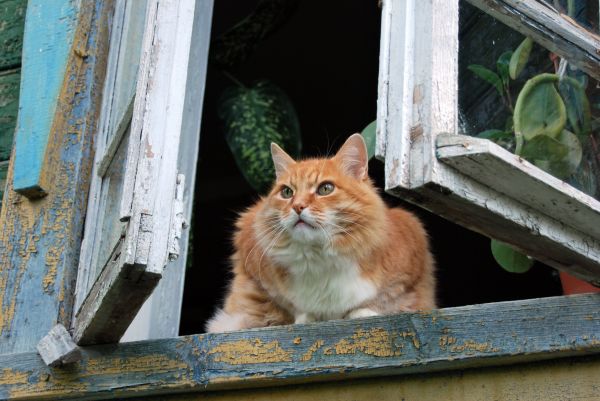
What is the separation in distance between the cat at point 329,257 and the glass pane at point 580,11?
2.70ft

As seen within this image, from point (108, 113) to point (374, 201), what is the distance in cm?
75

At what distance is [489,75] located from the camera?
155 cm

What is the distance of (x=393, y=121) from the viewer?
144 centimetres

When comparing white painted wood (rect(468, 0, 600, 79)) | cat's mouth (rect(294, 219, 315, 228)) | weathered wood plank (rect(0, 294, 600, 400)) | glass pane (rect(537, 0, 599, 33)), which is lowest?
weathered wood plank (rect(0, 294, 600, 400))

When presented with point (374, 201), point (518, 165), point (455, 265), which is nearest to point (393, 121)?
point (518, 165)

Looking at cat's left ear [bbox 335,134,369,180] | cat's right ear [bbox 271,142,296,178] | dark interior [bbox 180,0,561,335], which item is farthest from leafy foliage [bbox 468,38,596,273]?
dark interior [bbox 180,0,561,335]

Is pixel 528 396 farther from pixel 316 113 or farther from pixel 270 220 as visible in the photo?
pixel 316 113

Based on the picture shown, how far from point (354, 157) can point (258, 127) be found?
96cm

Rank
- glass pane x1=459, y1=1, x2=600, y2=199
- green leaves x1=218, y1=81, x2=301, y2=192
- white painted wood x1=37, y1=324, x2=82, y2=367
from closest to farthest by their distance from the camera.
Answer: glass pane x1=459, y1=1, x2=600, y2=199, white painted wood x1=37, y1=324, x2=82, y2=367, green leaves x1=218, y1=81, x2=301, y2=192

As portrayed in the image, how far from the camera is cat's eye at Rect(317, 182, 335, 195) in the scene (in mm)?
2465

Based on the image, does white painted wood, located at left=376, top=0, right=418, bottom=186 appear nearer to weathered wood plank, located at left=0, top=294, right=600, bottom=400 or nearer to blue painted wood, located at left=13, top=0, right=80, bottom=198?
weathered wood plank, located at left=0, top=294, right=600, bottom=400

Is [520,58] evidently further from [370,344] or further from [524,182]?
[370,344]

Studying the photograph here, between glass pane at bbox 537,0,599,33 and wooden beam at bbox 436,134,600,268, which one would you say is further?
glass pane at bbox 537,0,599,33

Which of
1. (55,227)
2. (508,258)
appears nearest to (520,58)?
(508,258)
